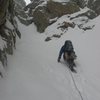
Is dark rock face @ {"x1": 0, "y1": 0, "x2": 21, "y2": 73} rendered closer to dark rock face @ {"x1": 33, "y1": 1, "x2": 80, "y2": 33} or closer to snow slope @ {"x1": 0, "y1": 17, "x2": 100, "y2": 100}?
snow slope @ {"x1": 0, "y1": 17, "x2": 100, "y2": 100}

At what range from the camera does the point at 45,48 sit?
1519 cm

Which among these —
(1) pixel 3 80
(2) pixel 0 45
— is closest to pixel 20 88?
(1) pixel 3 80

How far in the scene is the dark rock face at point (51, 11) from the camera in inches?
821

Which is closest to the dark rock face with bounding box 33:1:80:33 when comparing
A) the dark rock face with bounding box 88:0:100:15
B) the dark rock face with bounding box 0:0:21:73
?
the dark rock face with bounding box 88:0:100:15

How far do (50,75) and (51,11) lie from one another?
12.4m

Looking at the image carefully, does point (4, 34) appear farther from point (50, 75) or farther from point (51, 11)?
point (51, 11)

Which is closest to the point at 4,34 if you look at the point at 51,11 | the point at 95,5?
the point at 51,11

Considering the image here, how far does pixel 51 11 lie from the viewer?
21.6 meters

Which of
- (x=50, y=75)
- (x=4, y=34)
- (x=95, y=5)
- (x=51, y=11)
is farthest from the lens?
(x=95, y=5)

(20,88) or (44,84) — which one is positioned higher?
(20,88)

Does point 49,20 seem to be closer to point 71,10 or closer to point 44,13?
point 44,13

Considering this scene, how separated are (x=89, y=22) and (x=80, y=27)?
848 mm

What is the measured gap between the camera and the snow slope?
7.93 m

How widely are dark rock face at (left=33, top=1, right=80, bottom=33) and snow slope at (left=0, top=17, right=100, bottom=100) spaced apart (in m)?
5.76
